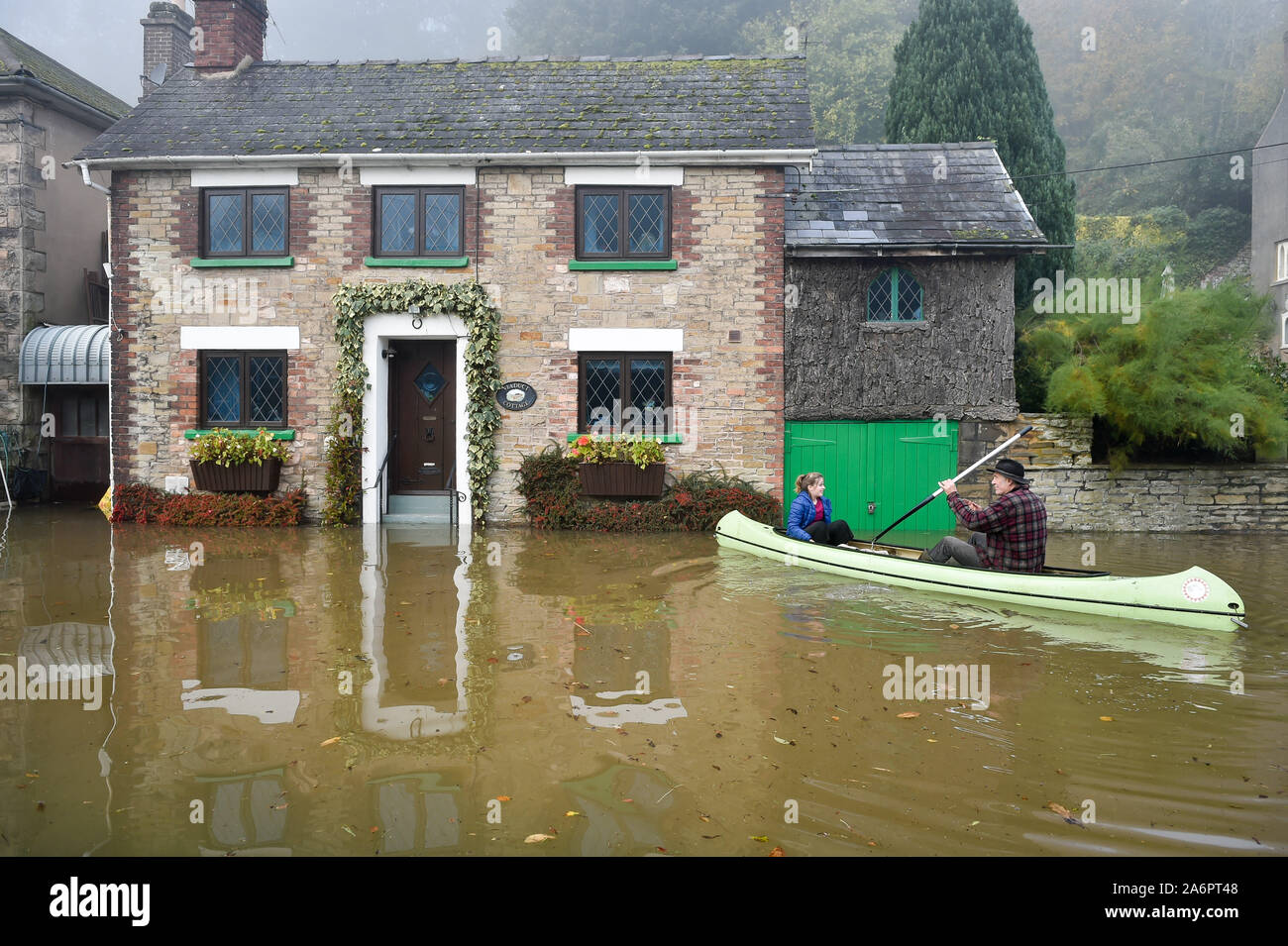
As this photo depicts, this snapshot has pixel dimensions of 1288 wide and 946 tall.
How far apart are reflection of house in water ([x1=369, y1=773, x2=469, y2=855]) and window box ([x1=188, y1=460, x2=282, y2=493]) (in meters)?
9.99

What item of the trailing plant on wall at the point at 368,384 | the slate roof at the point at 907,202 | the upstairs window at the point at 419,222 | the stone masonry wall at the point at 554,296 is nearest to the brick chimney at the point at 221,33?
the stone masonry wall at the point at 554,296

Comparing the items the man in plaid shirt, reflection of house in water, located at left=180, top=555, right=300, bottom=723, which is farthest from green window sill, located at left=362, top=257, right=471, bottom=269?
the man in plaid shirt

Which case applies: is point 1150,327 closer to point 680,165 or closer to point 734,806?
point 680,165

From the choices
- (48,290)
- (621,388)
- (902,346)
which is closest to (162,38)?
(48,290)

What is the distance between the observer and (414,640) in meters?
6.94

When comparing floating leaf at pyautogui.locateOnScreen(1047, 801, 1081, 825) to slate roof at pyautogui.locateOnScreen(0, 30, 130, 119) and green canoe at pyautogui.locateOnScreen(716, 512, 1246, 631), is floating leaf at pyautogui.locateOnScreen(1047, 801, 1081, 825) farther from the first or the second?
slate roof at pyautogui.locateOnScreen(0, 30, 130, 119)

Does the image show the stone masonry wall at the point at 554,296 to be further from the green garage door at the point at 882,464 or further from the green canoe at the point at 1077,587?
the green canoe at the point at 1077,587

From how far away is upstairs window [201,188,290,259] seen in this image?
545 inches

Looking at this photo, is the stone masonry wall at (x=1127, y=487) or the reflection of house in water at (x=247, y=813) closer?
the reflection of house in water at (x=247, y=813)

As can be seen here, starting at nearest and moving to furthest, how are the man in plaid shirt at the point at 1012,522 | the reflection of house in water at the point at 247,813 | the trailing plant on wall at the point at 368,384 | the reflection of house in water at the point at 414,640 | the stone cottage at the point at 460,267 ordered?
the reflection of house in water at the point at 247,813 < the reflection of house in water at the point at 414,640 < the man in plaid shirt at the point at 1012,522 < the trailing plant on wall at the point at 368,384 < the stone cottage at the point at 460,267

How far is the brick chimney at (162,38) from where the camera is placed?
57.6 feet

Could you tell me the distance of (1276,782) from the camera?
4.41 meters

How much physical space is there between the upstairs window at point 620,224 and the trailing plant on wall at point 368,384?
1782mm
